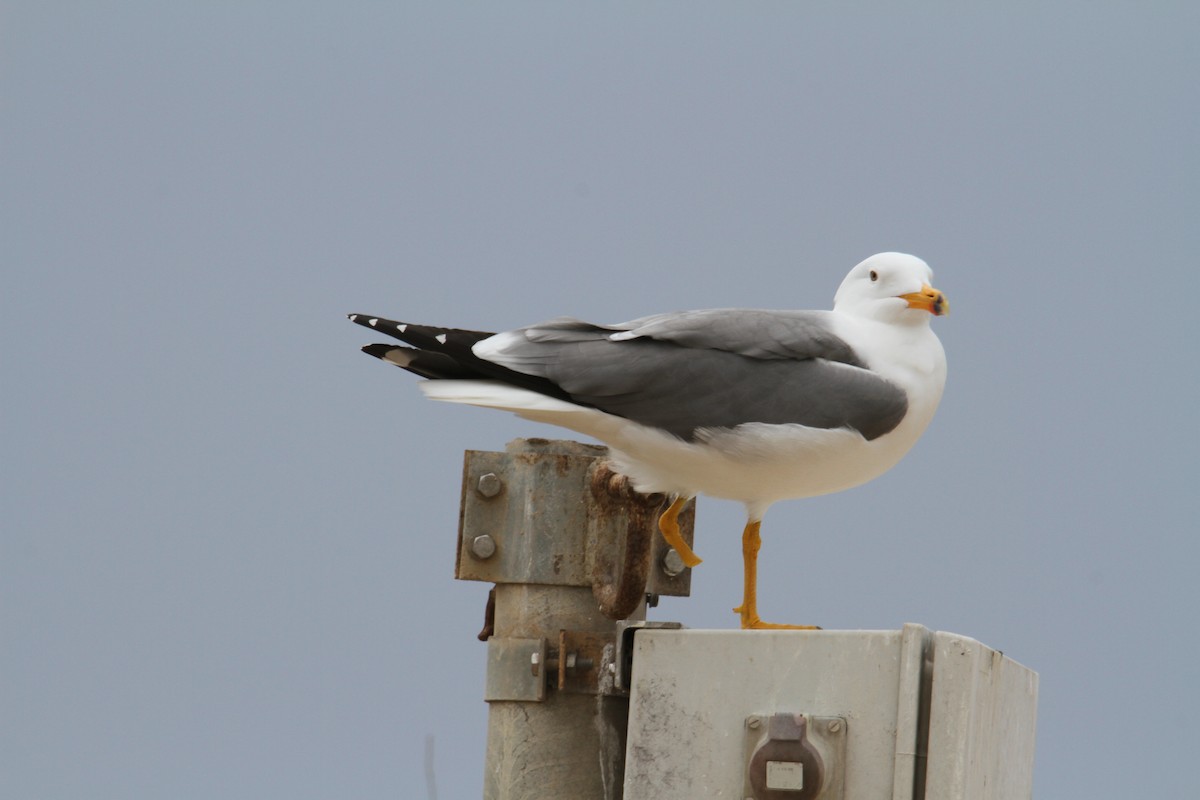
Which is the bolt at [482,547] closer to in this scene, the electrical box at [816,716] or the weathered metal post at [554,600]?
the weathered metal post at [554,600]

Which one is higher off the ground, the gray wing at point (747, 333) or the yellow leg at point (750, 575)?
the gray wing at point (747, 333)

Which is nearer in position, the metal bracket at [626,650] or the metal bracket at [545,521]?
the metal bracket at [626,650]

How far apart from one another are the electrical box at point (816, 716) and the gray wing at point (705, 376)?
73cm

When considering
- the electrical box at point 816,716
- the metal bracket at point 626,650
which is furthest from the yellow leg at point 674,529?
the electrical box at point 816,716

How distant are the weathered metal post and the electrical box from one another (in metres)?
0.45

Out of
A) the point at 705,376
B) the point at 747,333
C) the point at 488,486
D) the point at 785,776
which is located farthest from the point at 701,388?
the point at 785,776

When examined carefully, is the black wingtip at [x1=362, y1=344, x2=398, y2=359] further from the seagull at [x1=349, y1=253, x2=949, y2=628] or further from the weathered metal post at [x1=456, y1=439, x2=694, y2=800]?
the weathered metal post at [x1=456, y1=439, x2=694, y2=800]

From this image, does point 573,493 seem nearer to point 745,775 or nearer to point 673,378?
point 673,378

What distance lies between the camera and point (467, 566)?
399 cm

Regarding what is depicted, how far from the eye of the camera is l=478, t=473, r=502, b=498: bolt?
13.1 feet

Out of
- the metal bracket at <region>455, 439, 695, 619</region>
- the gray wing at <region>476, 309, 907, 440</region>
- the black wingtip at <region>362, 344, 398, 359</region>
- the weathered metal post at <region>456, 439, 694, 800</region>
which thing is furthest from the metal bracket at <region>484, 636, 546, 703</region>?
the black wingtip at <region>362, 344, 398, 359</region>

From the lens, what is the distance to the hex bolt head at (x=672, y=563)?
4203mm

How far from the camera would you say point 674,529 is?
418 cm

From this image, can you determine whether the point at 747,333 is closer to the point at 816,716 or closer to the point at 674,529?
the point at 674,529
